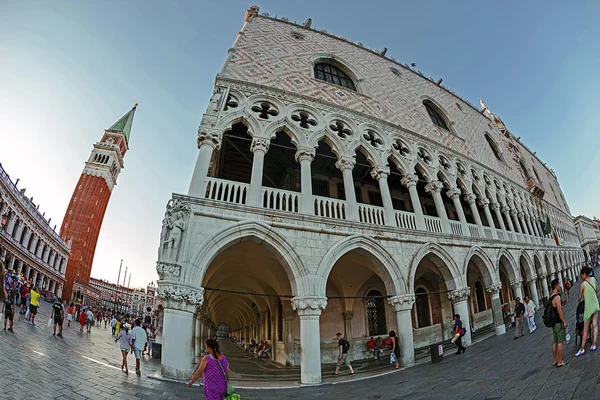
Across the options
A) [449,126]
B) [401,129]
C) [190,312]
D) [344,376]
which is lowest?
[344,376]

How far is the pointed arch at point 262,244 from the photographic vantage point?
22.4ft

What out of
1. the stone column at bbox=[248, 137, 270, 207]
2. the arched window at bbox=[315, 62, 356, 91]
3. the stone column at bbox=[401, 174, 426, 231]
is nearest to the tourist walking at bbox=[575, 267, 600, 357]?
the stone column at bbox=[401, 174, 426, 231]

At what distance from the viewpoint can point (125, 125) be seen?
65562 mm

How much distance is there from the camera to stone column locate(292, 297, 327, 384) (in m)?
6.62

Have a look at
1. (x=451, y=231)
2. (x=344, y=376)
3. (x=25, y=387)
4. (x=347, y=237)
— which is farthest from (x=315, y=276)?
(x=451, y=231)

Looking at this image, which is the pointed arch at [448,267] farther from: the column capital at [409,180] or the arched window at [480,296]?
the arched window at [480,296]

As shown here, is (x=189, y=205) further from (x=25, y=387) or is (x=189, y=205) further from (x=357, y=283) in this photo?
(x=357, y=283)

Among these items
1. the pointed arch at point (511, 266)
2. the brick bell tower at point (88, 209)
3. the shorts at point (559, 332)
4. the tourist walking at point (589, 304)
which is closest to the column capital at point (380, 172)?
the tourist walking at point (589, 304)

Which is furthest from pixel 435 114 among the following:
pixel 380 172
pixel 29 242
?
pixel 29 242

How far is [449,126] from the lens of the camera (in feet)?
53.8

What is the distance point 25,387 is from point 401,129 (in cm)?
1258

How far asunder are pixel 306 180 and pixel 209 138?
3023 mm

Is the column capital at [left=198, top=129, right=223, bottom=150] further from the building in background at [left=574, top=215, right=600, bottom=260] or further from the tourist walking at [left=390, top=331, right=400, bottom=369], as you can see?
the building in background at [left=574, top=215, right=600, bottom=260]

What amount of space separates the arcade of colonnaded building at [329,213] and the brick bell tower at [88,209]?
45.9 m
